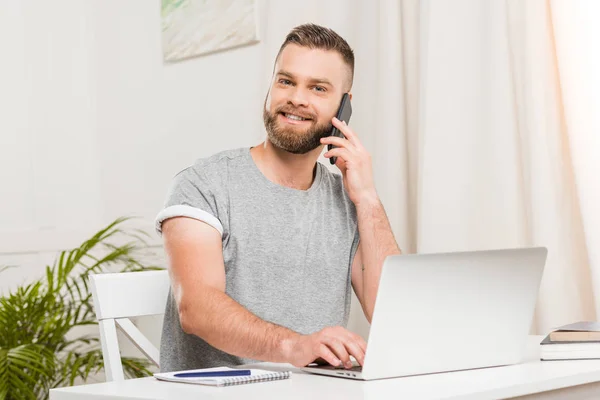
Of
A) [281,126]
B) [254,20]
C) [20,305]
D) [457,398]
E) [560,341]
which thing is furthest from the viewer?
[254,20]

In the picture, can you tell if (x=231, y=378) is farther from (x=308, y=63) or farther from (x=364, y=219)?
(x=308, y=63)

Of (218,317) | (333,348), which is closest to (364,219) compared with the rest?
(218,317)

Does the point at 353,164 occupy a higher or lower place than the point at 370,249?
higher

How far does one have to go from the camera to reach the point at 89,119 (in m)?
3.82

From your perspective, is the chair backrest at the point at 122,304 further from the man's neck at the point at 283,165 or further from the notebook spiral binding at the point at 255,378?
the notebook spiral binding at the point at 255,378

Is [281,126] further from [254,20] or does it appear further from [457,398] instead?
[254,20]

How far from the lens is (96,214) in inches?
150

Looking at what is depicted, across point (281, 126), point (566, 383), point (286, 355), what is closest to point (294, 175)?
point (281, 126)

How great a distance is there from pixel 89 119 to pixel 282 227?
218cm

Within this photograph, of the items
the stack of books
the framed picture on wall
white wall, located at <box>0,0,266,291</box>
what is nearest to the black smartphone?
the stack of books

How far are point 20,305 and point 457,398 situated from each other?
221 centimetres

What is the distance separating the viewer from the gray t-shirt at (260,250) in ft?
5.87

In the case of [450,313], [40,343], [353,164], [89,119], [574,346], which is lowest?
[40,343]

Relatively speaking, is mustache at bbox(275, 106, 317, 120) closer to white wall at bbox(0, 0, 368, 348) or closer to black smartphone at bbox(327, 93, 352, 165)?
black smartphone at bbox(327, 93, 352, 165)
